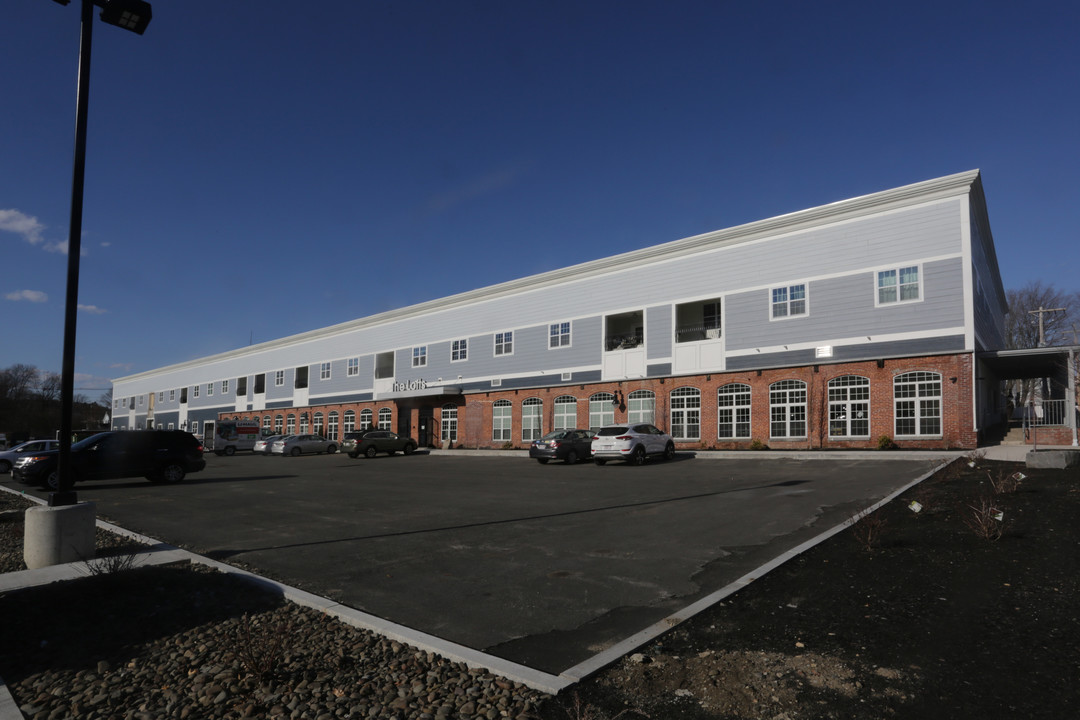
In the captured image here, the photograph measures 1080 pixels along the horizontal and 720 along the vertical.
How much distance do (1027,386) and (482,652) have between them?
71409mm

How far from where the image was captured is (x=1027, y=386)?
192 feet

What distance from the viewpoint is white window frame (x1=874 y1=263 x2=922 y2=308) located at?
25000 mm

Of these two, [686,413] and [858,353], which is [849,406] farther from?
[686,413]

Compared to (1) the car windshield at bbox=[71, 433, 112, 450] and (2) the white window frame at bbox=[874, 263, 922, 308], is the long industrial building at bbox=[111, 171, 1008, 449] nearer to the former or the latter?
(2) the white window frame at bbox=[874, 263, 922, 308]

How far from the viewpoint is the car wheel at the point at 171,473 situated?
20.5 m

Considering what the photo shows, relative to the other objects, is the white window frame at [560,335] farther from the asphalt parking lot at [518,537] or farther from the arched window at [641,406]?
the asphalt parking lot at [518,537]

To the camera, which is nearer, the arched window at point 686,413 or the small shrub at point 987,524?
the small shrub at point 987,524

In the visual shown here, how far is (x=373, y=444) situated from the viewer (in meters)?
36.4

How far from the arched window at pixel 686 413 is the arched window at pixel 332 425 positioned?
33.6 metres

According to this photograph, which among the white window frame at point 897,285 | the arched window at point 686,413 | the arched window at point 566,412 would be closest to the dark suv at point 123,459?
the arched window at point 566,412

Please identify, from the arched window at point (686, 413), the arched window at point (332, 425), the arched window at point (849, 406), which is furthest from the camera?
the arched window at point (332, 425)

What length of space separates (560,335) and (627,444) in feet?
46.9

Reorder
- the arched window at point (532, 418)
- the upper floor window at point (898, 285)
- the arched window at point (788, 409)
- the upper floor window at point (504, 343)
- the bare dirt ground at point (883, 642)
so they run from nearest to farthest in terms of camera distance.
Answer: the bare dirt ground at point (883, 642)
the upper floor window at point (898, 285)
the arched window at point (788, 409)
the arched window at point (532, 418)
the upper floor window at point (504, 343)

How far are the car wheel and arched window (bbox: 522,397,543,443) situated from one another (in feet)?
68.9
